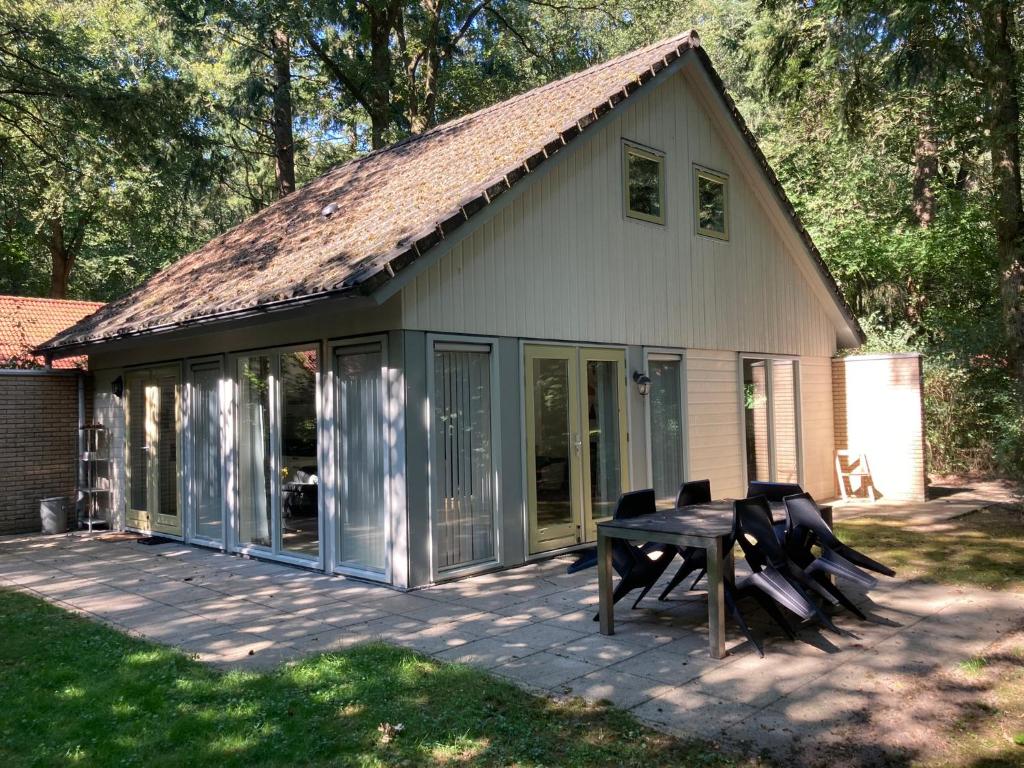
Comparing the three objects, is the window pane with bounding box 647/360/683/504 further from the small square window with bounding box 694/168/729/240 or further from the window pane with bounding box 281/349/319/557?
the window pane with bounding box 281/349/319/557

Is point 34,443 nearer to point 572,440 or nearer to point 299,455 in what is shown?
point 299,455

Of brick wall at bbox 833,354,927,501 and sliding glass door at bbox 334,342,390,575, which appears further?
brick wall at bbox 833,354,927,501

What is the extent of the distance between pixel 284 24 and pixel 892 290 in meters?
14.8

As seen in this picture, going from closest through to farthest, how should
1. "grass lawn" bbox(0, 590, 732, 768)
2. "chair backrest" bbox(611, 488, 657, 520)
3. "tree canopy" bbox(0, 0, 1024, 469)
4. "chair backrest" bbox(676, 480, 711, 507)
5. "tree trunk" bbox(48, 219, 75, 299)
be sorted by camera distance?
"grass lawn" bbox(0, 590, 732, 768) < "chair backrest" bbox(611, 488, 657, 520) < "chair backrest" bbox(676, 480, 711, 507) < "tree canopy" bbox(0, 0, 1024, 469) < "tree trunk" bbox(48, 219, 75, 299)

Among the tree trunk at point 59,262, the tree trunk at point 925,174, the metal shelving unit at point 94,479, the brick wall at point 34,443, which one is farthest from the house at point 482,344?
the tree trunk at point 59,262

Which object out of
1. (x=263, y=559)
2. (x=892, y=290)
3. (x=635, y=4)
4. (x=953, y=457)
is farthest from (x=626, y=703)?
(x=635, y=4)

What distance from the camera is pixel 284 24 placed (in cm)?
1634

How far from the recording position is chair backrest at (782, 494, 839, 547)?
18.8 feet

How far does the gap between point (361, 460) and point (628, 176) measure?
16.7ft

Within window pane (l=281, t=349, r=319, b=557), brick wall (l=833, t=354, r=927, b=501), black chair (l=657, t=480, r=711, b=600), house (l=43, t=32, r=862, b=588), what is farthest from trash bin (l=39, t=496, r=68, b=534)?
brick wall (l=833, t=354, r=927, b=501)

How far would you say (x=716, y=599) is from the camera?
17.6ft

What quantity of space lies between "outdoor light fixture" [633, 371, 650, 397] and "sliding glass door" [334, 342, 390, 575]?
370 cm

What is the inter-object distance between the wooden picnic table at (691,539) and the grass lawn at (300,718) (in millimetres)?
1268

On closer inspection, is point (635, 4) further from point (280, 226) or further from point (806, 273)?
point (280, 226)
